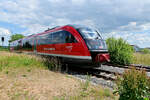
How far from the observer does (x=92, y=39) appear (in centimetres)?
777

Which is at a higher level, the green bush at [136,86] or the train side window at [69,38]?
the train side window at [69,38]

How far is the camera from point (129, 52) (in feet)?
41.2

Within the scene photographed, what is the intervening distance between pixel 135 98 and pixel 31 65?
687 cm

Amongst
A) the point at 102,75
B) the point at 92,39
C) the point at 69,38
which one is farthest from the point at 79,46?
the point at 102,75

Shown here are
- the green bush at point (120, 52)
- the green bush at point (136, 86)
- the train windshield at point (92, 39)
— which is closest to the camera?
the green bush at point (136, 86)

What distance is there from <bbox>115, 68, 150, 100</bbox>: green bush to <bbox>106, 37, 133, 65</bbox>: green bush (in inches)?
382

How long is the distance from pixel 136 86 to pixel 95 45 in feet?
16.3

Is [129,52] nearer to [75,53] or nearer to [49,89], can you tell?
[75,53]

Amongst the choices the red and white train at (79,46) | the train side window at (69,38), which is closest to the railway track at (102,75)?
the red and white train at (79,46)

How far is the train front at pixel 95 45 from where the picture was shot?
7.34m

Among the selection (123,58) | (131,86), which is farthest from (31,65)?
(123,58)

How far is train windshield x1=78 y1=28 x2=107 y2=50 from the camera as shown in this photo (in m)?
7.50

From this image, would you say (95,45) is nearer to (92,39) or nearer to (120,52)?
(92,39)

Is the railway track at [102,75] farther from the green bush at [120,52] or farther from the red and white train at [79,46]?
the green bush at [120,52]
